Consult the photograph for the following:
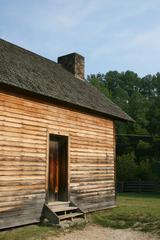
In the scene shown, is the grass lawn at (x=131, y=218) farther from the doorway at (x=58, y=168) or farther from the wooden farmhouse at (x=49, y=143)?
the doorway at (x=58, y=168)

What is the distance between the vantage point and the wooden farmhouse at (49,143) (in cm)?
1261

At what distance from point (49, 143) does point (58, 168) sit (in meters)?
1.17

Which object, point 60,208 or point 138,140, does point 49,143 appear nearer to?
point 60,208

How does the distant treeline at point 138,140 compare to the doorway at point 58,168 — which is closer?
the doorway at point 58,168

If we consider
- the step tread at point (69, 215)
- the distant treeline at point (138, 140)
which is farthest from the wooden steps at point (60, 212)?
the distant treeline at point (138, 140)

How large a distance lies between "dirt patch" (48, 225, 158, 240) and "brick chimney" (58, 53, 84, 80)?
10.3 meters

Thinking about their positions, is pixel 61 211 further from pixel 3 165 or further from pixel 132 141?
pixel 132 141

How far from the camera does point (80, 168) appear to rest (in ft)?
52.4

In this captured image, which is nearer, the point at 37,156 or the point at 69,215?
the point at 37,156

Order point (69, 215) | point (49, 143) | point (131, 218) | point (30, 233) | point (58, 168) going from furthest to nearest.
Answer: point (58, 168) → point (49, 143) → point (131, 218) → point (69, 215) → point (30, 233)

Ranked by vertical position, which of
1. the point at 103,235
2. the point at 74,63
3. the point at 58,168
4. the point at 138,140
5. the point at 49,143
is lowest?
the point at 103,235

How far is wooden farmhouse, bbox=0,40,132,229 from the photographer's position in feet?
41.4

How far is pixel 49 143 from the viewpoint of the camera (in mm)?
14992

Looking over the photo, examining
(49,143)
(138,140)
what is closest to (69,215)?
(49,143)
